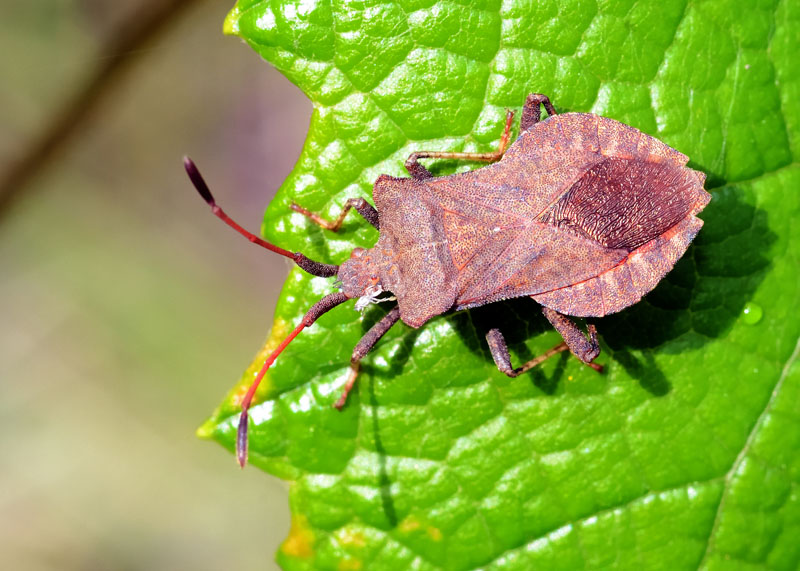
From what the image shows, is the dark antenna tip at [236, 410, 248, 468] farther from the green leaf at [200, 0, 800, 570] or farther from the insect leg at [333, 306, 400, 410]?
the insect leg at [333, 306, 400, 410]

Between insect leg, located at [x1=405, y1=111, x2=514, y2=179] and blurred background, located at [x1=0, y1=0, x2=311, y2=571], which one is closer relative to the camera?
insect leg, located at [x1=405, y1=111, x2=514, y2=179]

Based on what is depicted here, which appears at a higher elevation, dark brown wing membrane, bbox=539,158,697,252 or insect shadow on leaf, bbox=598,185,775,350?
dark brown wing membrane, bbox=539,158,697,252

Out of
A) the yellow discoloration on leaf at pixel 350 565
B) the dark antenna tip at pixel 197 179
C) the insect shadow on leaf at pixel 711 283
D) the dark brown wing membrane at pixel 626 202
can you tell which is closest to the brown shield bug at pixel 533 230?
the dark brown wing membrane at pixel 626 202

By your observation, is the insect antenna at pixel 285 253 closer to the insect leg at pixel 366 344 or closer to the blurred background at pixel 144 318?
the insect leg at pixel 366 344

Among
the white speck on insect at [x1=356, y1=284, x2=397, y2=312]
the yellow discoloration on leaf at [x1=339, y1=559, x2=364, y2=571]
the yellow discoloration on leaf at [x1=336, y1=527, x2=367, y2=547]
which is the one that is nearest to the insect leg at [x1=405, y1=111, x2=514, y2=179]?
the white speck on insect at [x1=356, y1=284, x2=397, y2=312]

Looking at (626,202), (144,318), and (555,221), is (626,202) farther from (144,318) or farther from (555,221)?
(144,318)

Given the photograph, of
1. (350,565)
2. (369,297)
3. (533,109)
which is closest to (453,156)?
(533,109)

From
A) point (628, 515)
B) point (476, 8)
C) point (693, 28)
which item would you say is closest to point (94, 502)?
point (628, 515)
